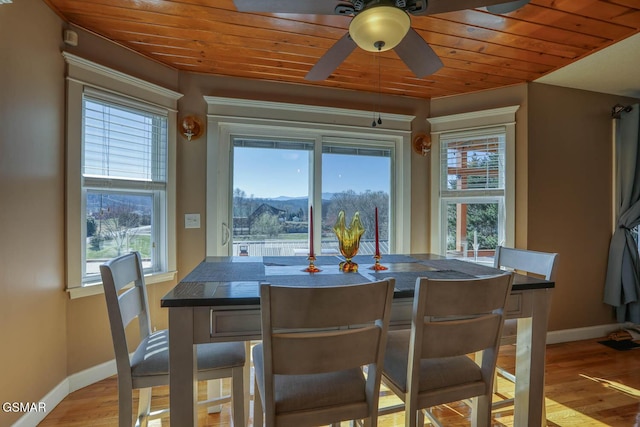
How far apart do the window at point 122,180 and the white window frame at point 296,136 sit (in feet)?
1.32

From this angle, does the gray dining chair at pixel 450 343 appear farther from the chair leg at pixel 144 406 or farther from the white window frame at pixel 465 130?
the white window frame at pixel 465 130

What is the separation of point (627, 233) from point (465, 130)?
1.76 meters

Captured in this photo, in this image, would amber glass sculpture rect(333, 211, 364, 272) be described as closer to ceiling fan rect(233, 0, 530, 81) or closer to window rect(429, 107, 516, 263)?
ceiling fan rect(233, 0, 530, 81)

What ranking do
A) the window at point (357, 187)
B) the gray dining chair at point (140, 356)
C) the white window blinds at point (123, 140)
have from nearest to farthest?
the gray dining chair at point (140, 356) < the white window blinds at point (123, 140) < the window at point (357, 187)

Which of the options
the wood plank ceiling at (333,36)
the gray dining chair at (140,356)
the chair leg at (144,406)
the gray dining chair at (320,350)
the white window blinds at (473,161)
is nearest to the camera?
the gray dining chair at (320,350)

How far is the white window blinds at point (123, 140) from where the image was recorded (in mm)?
2197

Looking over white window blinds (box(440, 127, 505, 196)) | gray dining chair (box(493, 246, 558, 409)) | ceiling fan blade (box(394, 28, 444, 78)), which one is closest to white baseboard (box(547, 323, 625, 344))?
white window blinds (box(440, 127, 505, 196))

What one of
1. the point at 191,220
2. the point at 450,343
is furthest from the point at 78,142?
the point at 450,343

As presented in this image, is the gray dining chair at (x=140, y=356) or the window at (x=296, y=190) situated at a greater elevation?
the window at (x=296, y=190)

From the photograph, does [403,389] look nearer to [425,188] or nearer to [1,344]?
[1,344]

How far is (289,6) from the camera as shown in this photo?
1354 mm

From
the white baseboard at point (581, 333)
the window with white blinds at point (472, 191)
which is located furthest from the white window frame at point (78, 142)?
the white baseboard at point (581, 333)

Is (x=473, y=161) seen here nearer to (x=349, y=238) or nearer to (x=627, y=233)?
(x=627, y=233)

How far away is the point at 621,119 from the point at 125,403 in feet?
14.1
